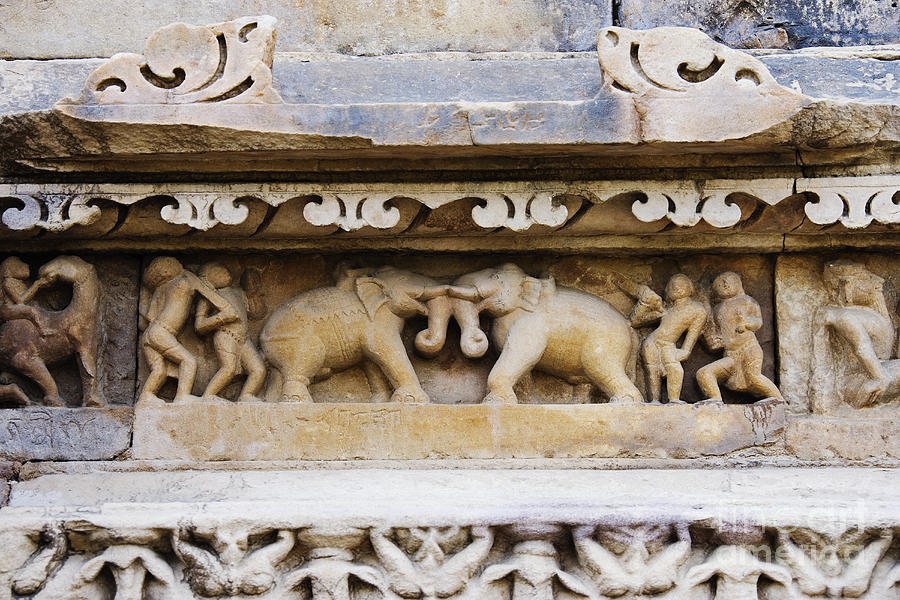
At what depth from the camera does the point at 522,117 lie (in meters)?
4.01

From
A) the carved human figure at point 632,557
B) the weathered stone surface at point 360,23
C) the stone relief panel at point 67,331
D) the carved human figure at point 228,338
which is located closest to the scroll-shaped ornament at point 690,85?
the weathered stone surface at point 360,23

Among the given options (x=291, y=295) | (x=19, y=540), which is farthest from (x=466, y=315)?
(x=19, y=540)

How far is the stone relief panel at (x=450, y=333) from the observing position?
14.5 feet

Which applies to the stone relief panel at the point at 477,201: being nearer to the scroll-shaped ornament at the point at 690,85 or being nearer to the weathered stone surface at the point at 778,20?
the scroll-shaped ornament at the point at 690,85

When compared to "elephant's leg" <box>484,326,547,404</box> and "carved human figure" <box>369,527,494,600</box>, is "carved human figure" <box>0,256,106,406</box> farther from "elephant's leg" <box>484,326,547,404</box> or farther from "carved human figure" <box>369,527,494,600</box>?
"elephant's leg" <box>484,326,547,404</box>

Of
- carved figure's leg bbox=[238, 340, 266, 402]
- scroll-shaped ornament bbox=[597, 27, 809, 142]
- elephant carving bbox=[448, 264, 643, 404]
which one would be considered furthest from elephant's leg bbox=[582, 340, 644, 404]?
carved figure's leg bbox=[238, 340, 266, 402]

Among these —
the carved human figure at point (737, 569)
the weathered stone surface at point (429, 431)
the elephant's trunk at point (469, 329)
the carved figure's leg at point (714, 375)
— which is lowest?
the carved human figure at point (737, 569)

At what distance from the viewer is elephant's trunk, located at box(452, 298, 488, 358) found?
14.4 feet

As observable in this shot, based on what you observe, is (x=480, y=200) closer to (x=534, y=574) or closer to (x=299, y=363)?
(x=299, y=363)

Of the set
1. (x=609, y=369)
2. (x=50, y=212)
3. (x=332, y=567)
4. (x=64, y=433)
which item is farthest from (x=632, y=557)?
(x=50, y=212)

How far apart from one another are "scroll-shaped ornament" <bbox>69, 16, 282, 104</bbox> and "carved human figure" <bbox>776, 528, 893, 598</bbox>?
2.30 meters

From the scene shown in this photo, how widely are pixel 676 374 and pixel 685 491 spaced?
1.67ft

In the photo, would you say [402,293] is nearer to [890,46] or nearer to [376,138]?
[376,138]

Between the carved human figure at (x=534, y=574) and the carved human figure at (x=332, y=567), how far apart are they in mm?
405
